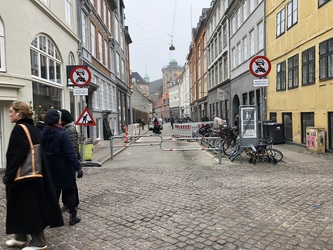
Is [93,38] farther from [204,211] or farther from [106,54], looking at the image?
[204,211]

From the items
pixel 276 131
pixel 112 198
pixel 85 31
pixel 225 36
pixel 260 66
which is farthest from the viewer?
pixel 225 36

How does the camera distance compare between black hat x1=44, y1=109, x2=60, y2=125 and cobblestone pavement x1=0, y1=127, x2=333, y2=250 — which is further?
black hat x1=44, y1=109, x2=60, y2=125

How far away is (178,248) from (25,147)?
220 cm

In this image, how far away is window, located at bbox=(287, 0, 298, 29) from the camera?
14123mm

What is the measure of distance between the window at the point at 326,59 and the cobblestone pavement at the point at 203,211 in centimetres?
489

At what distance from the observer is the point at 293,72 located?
14664 mm

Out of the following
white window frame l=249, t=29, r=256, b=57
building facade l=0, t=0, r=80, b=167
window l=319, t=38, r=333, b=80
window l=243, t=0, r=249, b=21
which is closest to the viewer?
building facade l=0, t=0, r=80, b=167

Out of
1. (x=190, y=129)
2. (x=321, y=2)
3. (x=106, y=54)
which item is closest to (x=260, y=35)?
(x=321, y=2)

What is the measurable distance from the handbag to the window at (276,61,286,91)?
14564 millimetres

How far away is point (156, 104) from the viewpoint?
149 metres

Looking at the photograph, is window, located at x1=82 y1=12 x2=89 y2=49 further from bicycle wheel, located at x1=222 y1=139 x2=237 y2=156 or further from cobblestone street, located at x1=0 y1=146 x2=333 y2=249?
cobblestone street, located at x1=0 y1=146 x2=333 y2=249

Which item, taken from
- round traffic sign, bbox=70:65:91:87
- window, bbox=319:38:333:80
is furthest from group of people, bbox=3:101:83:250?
window, bbox=319:38:333:80

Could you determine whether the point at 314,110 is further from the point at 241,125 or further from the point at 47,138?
the point at 47,138

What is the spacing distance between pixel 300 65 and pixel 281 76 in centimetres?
241
